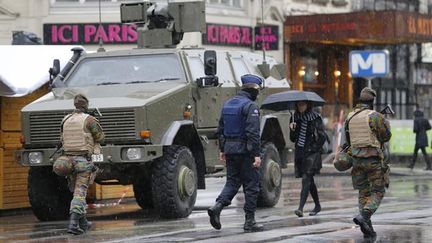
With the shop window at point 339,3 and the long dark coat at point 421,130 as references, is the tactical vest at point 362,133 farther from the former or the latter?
the shop window at point 339,3

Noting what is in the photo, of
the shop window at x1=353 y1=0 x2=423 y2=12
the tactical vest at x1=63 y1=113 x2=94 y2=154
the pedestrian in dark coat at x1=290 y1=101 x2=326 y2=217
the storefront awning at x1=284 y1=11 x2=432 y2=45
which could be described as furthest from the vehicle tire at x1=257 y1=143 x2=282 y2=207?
the shop window at x1=353 y1=0 x2=423 y2=12

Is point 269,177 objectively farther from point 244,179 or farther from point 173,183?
point 244,179

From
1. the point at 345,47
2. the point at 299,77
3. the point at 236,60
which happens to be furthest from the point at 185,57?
the point at 345,47

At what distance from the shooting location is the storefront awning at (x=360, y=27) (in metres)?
34.8

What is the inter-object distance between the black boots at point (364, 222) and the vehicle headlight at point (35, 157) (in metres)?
5.05

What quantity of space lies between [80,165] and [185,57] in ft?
11.4

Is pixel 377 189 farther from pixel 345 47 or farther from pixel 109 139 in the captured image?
pixel 345 47

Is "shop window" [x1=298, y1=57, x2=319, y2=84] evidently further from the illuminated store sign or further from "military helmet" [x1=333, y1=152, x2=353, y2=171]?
"military helmet" [x1=333, y1=152, x2=353, y2=171]

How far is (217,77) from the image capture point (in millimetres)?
16234

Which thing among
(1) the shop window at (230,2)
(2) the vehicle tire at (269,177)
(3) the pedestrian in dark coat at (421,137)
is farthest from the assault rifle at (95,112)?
(1) the shop window at (230,2)

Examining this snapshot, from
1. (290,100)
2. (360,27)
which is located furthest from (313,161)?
(360,27)

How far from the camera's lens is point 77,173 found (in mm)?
13477

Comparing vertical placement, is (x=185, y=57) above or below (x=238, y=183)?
above

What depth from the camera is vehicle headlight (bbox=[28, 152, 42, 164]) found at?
15.0m
